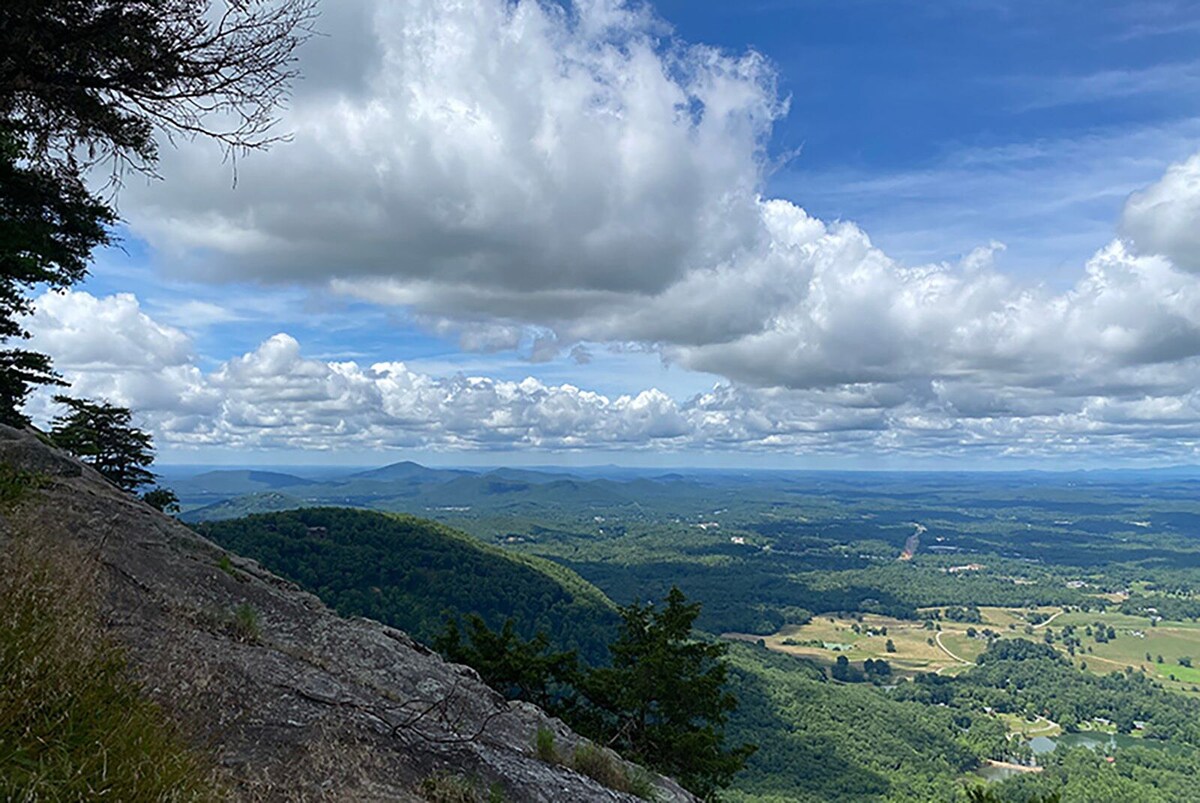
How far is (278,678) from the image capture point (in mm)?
7340

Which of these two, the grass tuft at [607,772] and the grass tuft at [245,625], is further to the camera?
the grass tuft at [607,772]

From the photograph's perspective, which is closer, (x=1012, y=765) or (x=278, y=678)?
(x=278, y=678)

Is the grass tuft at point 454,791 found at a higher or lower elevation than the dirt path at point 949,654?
higher

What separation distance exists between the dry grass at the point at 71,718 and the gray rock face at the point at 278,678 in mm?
697

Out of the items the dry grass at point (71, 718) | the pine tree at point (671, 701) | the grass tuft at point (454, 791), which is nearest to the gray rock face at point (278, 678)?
the grass tuft at point (454, 791)

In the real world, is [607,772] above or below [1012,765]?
above

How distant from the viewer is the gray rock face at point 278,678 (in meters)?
5.76

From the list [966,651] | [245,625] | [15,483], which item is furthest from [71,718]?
[966,651]

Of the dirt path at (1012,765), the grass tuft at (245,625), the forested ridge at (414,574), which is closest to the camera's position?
the grass tuft at (245,625)

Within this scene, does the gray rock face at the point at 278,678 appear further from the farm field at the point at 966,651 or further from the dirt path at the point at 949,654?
the dirt path at the point at 949,654

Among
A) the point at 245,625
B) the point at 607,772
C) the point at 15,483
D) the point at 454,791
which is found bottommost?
the point at 607,772

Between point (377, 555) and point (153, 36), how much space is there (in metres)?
119

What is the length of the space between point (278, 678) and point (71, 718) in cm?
344

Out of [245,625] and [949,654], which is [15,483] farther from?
[949,654]
